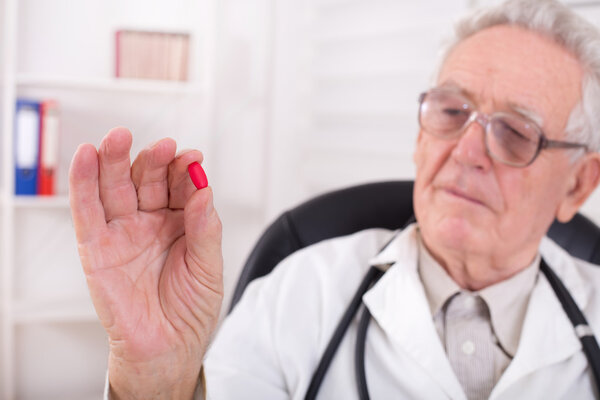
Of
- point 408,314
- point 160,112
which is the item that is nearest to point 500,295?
point 408,314

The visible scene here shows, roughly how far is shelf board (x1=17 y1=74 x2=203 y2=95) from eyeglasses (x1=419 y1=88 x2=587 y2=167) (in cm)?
174

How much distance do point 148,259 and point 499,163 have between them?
652mm

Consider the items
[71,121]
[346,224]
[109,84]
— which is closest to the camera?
[346,224]

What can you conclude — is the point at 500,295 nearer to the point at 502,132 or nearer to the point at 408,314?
the point at 408,314

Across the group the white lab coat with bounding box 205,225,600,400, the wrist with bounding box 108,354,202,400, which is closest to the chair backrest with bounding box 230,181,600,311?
the white lab coat with bounding box 205,225,600,400

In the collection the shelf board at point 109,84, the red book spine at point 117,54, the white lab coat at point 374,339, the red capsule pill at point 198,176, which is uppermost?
the red book spine at point 117,54

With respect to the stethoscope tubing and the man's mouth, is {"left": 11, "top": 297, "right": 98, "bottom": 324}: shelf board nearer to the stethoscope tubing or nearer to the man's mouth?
the stethoscope tubing

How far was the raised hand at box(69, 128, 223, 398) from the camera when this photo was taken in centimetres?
73

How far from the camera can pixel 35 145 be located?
2.52 meters

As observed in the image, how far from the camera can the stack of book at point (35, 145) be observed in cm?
250

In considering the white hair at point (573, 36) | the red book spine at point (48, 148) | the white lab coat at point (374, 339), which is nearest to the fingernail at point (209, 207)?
the white lab coat at point (374, 339)

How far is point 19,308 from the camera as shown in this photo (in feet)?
8.79

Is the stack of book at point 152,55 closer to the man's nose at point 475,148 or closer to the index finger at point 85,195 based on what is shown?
the man's nose at point 475,148

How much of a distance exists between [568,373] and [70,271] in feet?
7.59
